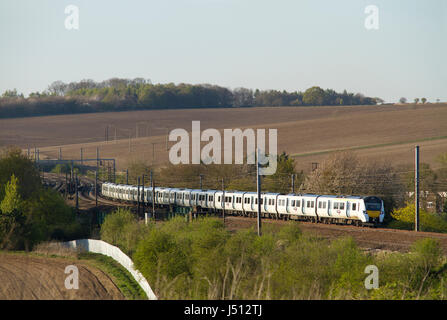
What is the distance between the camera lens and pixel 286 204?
43812 mm

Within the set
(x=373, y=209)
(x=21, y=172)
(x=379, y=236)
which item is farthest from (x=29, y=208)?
(x=379, y=236)

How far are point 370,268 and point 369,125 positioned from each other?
8170 centimetres

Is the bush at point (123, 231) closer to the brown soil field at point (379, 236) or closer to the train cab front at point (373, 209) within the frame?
the brown soil field at point (379, 236)

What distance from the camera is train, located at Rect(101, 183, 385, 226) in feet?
127

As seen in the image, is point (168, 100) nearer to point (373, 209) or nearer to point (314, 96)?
point (314, 96)

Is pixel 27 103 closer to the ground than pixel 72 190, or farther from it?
farther from it

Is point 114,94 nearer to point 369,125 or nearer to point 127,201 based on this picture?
point 369,125

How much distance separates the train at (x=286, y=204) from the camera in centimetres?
3856

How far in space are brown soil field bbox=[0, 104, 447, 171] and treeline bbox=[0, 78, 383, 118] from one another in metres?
6.62

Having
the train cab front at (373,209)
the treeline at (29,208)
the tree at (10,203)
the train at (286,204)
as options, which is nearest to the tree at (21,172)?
the treeline at (29,208)

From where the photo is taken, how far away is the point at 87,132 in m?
118

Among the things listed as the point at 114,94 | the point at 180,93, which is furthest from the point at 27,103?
the point at 180,93

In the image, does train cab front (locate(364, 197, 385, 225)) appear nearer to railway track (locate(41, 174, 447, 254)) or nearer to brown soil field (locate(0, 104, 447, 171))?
railway track (locate(41, 174, 447, 254))

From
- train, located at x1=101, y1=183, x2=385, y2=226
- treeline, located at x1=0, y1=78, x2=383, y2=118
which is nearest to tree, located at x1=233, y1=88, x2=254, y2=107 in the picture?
treeline, located at x1=0, y1=78, x2=383, y2=118
